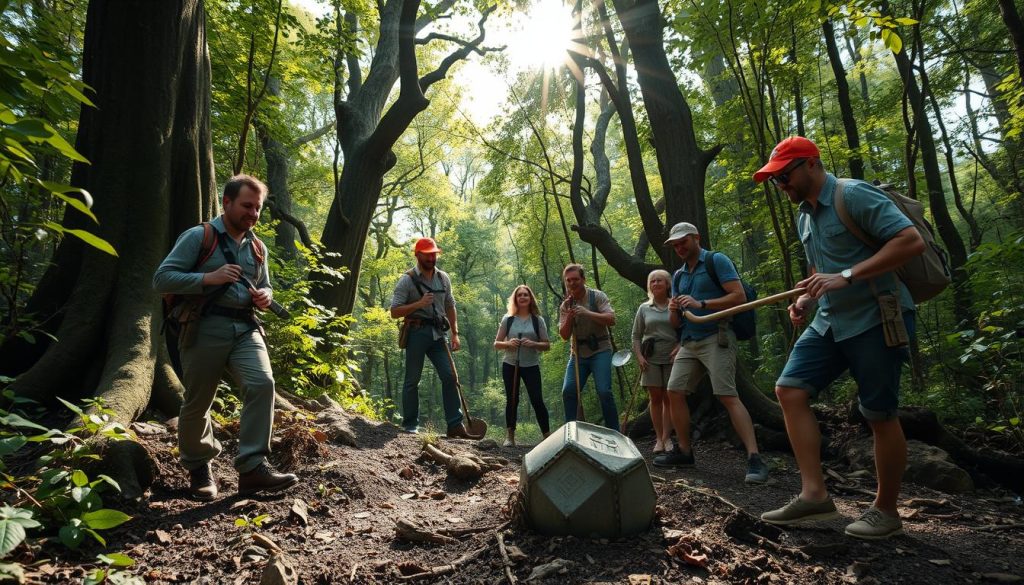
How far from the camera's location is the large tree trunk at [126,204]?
3.77 meters

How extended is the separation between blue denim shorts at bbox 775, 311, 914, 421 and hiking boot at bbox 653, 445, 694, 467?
7.47 feet

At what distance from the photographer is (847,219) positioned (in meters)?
2.97

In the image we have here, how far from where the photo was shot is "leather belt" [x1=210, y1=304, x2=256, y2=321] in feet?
11.0

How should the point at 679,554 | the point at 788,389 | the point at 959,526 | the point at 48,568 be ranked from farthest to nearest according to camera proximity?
the point at 959,526, the point at 788,389, the point at 679,554, the point at 48,568

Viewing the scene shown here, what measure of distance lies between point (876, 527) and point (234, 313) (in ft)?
13.5

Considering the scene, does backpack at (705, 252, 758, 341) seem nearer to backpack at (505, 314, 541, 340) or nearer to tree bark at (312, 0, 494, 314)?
backpack at (505, 314, 541, 340)

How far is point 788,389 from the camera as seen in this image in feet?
10.4

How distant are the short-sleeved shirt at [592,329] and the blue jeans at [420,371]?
1650 millimetres

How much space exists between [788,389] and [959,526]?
1.66 m

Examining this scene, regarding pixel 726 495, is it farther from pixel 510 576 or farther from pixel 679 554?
pixel 510 576

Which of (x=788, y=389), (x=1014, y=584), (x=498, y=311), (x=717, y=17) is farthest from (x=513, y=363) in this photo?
(x=498, y=311)

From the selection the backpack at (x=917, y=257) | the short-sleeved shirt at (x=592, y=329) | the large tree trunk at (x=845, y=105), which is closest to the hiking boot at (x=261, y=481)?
the short-sleeved shirt at (x=592, y=329)

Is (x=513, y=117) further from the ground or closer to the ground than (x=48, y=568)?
further from the ground

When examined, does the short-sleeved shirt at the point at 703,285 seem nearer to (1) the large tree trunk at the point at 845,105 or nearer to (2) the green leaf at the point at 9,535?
(2) the green leaf at the point at 9,535
